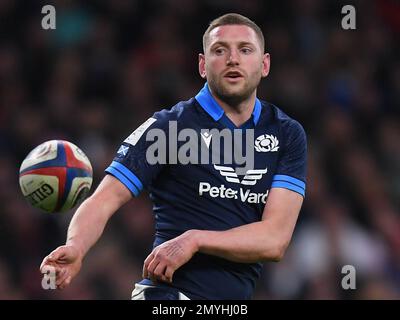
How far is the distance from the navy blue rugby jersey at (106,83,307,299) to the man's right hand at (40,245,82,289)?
0.49 metres

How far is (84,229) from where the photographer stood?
164 inches

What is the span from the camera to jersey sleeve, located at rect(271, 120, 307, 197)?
457cm

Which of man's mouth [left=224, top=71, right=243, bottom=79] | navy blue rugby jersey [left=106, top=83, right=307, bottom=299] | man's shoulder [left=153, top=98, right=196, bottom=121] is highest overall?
man's mouth [left=224, top=71, right=243, bottom=79]

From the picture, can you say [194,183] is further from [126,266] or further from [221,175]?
[126,266]

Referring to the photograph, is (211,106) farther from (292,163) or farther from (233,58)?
(292,163)

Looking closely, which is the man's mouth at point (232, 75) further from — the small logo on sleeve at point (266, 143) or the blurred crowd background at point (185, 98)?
the blurred crowd background at point (185, 98)

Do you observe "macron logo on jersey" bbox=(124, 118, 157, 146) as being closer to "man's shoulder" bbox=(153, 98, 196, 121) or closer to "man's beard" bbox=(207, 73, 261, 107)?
"man's shoulder" bbox=(153, 98, 196, 121)

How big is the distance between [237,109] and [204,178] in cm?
40

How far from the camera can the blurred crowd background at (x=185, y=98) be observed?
7984 millimetres

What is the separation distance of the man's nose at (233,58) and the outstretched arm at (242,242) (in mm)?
630

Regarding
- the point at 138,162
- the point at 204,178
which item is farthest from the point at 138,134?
the point at 204,178

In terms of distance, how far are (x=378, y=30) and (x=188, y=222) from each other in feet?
21.1

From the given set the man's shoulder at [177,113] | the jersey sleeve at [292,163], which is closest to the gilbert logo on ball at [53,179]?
the man's shoulder at [177,113]

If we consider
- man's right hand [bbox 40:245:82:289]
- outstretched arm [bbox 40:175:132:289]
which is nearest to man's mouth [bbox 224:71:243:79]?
outstretched arm [bbox 40:175:132:289]
